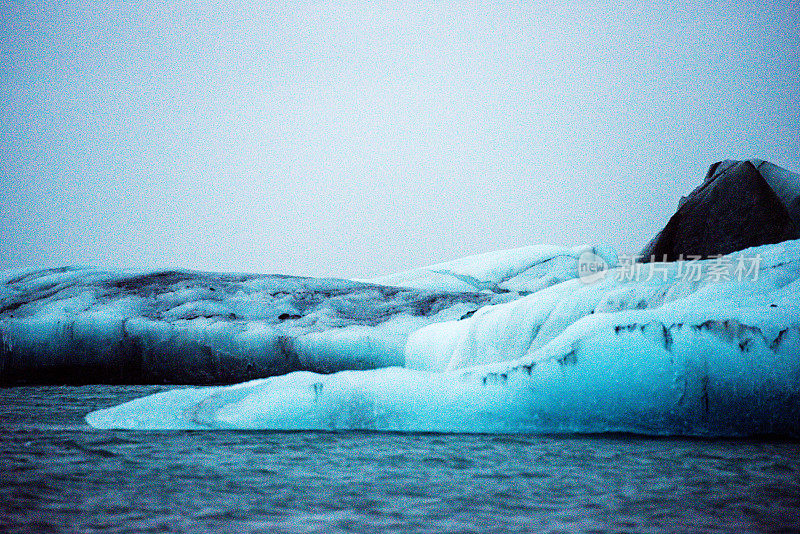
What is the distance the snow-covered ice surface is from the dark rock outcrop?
3.72m

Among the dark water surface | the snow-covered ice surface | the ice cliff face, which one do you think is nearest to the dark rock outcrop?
the ice cliff face

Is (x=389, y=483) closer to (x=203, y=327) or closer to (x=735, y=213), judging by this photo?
(x=203, y=327)

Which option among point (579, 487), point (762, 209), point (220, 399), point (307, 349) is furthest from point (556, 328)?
point (762, 209)

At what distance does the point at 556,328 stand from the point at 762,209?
3.77 meters

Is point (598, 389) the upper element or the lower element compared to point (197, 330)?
lower

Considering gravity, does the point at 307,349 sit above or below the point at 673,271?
below

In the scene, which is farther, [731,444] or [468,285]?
[468,285]

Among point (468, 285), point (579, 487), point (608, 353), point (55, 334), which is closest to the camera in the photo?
point (579, 487)

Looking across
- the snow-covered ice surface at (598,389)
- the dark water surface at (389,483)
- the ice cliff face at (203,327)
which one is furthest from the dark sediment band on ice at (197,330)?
the dark water surface at (389,483)

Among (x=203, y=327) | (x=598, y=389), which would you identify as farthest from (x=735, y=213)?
(x=203, y=327)

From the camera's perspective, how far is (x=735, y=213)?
7754 millimetres

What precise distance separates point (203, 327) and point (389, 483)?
566 cm

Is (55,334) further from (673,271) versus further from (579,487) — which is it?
(579,487)

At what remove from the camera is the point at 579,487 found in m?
2.41
